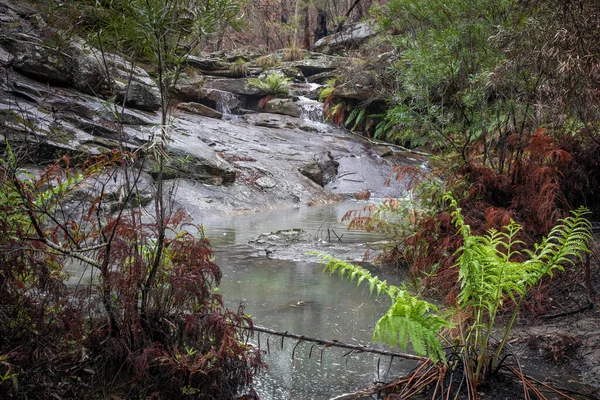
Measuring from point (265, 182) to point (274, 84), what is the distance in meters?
9.81

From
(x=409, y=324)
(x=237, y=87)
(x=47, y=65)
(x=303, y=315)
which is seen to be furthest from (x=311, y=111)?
(x=409, y=324)

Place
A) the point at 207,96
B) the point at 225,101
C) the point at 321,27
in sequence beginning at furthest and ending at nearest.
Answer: the point at 321,27 → the point at 225,101 → the point at 207,96

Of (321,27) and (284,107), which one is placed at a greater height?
(321,27)

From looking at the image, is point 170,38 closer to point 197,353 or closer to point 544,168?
point 197,353

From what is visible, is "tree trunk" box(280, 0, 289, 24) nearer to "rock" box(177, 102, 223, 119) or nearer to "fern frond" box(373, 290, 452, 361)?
"rock" box(177, 102, 223, 119)

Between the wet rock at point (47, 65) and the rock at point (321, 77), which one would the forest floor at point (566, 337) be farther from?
the rock at point (321, 77)

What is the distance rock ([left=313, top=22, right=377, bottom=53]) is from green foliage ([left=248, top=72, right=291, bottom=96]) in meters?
4.47

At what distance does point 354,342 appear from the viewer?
3.74 m

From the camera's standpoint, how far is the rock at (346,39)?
26.5 m

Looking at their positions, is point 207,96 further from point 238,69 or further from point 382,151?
point 382,151

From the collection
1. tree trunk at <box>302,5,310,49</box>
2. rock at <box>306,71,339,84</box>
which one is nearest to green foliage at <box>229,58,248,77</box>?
rock at <box>306,71,339,84</box>

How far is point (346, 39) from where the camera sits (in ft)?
94.3

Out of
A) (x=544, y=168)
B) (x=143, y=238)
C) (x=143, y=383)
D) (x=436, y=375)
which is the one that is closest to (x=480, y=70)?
(x=544, y=168)

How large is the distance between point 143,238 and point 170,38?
3.84ft
